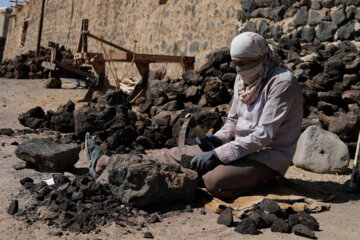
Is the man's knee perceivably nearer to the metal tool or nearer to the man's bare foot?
the man's bare foot

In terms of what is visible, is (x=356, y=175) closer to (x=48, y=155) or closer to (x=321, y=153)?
(x=321, y=153)

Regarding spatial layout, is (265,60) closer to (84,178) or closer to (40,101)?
(84,178)

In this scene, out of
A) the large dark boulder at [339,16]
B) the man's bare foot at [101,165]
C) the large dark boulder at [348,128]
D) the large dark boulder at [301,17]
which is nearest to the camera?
the man's bare foot at [101,165]

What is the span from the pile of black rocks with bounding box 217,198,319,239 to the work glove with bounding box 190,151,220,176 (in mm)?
472

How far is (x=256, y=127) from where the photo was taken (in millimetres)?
3111

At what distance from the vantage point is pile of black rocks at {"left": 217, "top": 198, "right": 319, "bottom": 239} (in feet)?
8.66

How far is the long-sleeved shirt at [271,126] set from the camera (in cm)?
306

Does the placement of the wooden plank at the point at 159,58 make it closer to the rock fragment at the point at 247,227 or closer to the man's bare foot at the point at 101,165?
the man's bare foot at the point at 101,165

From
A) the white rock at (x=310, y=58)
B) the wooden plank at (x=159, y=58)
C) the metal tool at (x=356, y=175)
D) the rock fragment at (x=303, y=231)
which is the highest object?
the white rock at (x=310, y=58)

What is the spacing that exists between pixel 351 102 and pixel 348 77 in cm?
36

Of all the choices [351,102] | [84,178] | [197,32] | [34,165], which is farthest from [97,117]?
[197,32]

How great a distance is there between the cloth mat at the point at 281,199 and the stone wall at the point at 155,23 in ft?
17.1

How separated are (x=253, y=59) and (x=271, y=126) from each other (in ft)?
1.82

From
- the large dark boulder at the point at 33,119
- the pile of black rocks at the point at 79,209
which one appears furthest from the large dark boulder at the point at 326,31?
the large dark boulder at the point at 33,119
